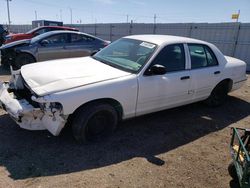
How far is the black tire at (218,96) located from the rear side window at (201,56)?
70 centimetres

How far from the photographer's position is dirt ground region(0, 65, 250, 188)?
10.1 feet

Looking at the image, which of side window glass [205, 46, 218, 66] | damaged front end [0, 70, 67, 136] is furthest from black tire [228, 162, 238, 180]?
side window glass [205, 46, 218, 66]

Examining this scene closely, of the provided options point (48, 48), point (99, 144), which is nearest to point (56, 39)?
point (48, 48)

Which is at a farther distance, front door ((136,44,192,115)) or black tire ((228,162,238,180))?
front door ((136,44,192,115))

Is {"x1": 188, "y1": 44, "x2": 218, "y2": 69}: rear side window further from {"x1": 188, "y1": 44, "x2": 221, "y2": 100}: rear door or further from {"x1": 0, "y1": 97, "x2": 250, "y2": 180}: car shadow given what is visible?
{"x1": 0, "y1": 97, "x2": 250, "y2": 180}: car shadow

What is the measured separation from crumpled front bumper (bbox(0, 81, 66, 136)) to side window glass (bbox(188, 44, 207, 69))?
2.88m

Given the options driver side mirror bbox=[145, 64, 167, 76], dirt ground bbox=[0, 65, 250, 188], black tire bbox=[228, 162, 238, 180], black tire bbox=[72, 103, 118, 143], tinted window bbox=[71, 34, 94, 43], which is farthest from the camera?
tinted window bbox=[71, 34, 94, 43]

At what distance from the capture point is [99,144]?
152 inches

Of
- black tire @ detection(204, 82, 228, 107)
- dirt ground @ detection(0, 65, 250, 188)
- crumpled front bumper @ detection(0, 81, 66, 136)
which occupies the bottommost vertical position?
dirt ground @ detection(0, 65, 250, 188)

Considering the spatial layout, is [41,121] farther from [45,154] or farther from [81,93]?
[81,93]

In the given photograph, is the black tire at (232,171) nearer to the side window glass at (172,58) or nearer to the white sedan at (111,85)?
the white sedan at (111,85)

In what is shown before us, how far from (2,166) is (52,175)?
0.71m

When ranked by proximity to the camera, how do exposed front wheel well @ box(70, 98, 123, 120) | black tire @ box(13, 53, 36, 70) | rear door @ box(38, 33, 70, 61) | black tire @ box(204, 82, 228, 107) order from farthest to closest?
1. rear door @ box(38, 33, 70, 61)
2. black tire @ box(13, 53, 36, 70)
3. black tire @ box(204, 82, 228, 107)
4. exposed front wheel well @ box(70, 98, 123, 120)

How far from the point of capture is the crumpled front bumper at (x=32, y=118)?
337 cm
